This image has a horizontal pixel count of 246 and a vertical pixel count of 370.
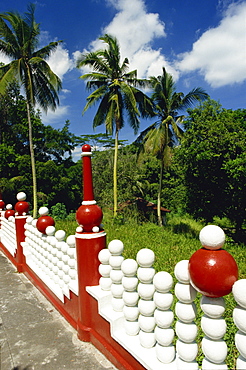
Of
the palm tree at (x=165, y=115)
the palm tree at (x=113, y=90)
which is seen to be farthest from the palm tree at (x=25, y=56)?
the palm tree at (x=165, y=115)

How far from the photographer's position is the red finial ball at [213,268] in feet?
4.15

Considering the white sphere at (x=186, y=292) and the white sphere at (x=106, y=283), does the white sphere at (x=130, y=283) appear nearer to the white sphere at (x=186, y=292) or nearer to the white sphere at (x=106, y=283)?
the white sphere at (x=106, y=283)

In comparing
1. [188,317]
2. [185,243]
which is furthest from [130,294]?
[185,243]

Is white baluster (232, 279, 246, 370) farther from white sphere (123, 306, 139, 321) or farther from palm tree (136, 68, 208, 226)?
palm tree (136, 68, 208, 226)

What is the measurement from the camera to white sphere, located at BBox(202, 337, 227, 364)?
4.37 ft

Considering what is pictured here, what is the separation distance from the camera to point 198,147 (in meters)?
12.3

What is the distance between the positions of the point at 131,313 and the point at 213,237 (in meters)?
1.12

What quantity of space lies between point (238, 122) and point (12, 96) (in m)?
17.0

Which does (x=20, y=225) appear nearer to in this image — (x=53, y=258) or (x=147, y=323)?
(x=53, y=258)

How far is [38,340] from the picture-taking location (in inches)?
112

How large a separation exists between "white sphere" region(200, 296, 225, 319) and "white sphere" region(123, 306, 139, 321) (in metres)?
0.87

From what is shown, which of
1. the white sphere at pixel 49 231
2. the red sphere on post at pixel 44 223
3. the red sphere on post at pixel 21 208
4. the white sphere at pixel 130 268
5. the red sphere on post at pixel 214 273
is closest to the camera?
the red sphere on post at pixel 214 273

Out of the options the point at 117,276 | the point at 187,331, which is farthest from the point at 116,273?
the point at 187,331

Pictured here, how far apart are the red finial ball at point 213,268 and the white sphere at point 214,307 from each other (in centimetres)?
4
